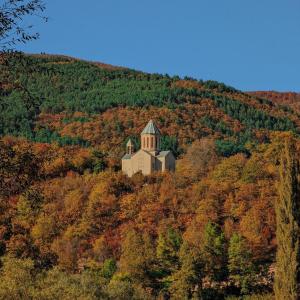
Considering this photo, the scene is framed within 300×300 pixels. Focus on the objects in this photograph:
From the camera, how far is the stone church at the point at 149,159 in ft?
250

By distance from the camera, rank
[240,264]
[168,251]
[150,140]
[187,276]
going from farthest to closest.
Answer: [150,140] < [168,251] < [240,264] < [187,276]

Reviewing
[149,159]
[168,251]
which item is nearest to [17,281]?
[168,251]

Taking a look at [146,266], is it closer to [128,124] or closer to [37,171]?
[37,171]

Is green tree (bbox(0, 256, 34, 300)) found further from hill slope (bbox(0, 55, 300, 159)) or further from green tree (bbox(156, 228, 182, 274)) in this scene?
hill slope (bbox(0, 55, 300, 159))

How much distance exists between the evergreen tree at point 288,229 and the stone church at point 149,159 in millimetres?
42947

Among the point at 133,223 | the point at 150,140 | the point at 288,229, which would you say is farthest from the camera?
the point at 150,140

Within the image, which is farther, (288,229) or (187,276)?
(187,276)

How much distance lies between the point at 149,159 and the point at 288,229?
1785 inches

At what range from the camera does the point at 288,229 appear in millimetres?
31328

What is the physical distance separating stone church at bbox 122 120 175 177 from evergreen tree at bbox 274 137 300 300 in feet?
141

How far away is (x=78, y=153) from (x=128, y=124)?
1663 inches

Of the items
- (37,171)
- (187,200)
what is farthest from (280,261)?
(187,200)

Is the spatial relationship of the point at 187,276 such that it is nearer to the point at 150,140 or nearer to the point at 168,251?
the point at 168,251

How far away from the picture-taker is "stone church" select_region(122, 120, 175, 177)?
250 feet
